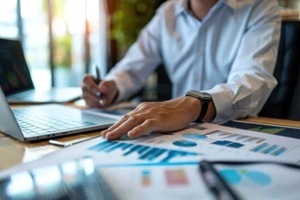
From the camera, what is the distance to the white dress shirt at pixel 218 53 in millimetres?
811

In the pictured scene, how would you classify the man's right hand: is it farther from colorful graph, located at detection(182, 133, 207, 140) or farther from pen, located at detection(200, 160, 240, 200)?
pen, located at detection(200, 160, 240, 200)

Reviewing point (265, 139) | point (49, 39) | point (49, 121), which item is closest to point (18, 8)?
point (49, 39)

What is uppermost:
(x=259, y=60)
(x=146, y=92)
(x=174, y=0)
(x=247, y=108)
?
(x=174, y=0)

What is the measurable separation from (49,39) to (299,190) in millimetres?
3072

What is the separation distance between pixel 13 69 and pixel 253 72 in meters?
0.71

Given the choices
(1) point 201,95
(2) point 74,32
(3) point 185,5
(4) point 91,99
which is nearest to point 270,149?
(1) point 201,95

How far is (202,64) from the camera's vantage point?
120 cm

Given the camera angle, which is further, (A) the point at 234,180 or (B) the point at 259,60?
(B) the point at 259,60

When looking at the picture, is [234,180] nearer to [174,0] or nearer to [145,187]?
[145,187]

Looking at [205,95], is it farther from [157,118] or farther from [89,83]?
[89,83]

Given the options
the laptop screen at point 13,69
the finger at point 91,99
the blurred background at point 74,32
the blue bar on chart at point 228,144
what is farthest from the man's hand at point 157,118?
the blurred background at point 74,32

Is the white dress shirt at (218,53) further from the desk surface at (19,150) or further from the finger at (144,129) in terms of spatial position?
the desk surface at (19,150)

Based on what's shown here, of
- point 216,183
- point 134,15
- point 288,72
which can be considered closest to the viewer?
point 216,183

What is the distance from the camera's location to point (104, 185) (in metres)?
0.36
